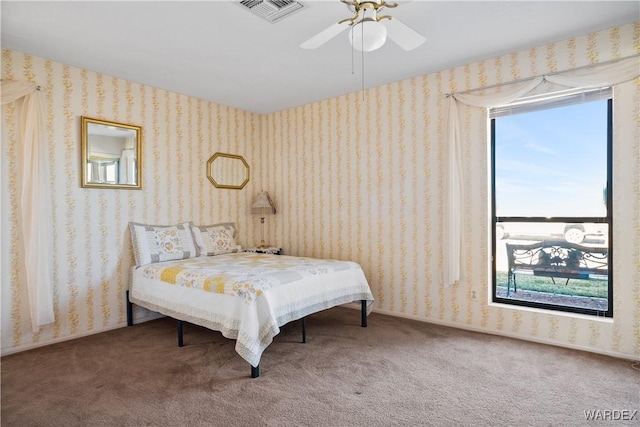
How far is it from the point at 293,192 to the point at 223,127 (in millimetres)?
1297

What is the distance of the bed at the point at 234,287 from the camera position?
273 centimetres

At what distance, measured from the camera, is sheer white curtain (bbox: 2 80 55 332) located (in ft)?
10.6

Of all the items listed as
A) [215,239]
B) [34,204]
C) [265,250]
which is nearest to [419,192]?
[265,250]

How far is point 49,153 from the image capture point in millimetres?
3457

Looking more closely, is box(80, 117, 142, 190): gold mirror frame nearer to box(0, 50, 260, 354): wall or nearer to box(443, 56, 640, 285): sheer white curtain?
box(0, 50, 260, 354): wall

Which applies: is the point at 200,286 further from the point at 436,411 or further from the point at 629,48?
the point at 629,48

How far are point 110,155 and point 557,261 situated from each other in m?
4.57

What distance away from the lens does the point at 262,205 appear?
518 centimetres

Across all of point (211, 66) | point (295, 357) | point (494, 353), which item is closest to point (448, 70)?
point (211, 66)

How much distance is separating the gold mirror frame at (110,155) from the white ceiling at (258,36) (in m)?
0.56

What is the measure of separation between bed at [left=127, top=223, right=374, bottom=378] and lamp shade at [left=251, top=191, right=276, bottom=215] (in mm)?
880

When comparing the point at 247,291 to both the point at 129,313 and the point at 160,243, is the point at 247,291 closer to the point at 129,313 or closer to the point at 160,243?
the point at 160,243

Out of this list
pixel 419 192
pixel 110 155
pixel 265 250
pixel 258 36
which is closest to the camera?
pixel 258 36

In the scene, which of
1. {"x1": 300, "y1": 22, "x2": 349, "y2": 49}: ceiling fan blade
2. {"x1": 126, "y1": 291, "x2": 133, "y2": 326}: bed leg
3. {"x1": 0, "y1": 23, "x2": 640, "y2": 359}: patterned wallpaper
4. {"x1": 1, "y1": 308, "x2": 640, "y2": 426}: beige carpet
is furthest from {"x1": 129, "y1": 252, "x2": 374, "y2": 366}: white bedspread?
{"x1": 300, "y1": 22, "x2": 349, "y2": 49}: ceiling fan blade
